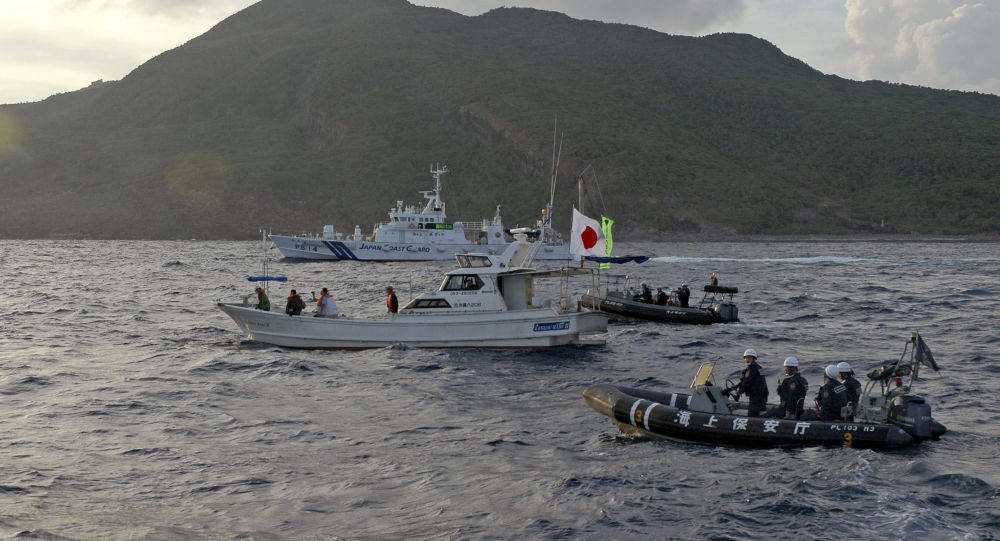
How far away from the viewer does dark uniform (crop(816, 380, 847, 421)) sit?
15.3m

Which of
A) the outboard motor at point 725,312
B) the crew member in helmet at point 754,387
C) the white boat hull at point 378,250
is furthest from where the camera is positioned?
the white boat hull at point 378,250

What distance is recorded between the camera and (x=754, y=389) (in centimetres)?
1594

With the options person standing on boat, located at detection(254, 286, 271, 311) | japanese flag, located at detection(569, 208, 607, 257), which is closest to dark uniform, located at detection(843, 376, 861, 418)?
japanese flag, located at detection(569, 208, 607, 257)

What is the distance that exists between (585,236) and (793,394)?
57.5ft

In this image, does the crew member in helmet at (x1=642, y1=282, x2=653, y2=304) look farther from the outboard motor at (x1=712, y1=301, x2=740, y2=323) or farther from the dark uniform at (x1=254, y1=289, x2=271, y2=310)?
the dark uniform at (x1=254, y1=289, x2=271, y2=310)

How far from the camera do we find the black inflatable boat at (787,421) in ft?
49.1

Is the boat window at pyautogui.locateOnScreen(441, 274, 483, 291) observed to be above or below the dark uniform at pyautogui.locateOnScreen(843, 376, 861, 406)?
above

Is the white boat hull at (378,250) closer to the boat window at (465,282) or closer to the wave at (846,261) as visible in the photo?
the wave at (846,261)

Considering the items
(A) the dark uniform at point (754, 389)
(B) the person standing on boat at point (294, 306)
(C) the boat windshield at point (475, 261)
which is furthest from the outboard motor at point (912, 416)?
(B) the person standing on boat at point (294, 306)

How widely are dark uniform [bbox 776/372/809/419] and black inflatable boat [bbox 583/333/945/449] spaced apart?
45 centimetres

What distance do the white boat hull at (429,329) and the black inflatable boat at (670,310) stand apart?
741cm

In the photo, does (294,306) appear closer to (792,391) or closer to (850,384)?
(792,391)

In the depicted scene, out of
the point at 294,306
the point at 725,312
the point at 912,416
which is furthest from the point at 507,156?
the point at 912,416

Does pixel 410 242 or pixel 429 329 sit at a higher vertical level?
pixel 410 242
